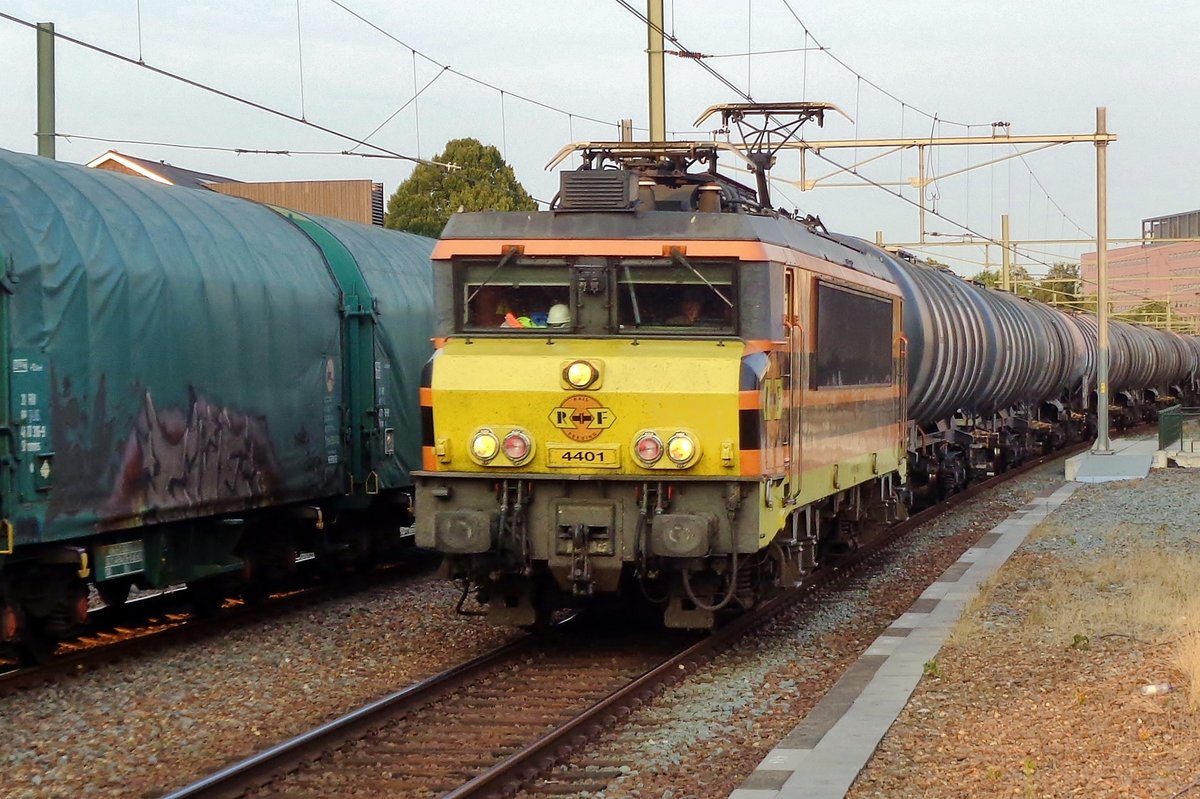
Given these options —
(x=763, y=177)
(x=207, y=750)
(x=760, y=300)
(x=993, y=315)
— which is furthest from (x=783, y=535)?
(x=993, y=315)

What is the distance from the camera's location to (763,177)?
1373 centimetres

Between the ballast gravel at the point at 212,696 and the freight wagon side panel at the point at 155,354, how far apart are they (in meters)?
1.06

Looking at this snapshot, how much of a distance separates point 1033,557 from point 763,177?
569 centimetres

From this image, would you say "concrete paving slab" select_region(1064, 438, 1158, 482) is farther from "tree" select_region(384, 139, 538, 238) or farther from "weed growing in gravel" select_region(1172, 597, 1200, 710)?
"tree" select_region(384, 139, 538, 238)

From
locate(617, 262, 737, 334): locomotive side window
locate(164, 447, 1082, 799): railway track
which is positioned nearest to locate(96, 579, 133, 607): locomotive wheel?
locate(164, 447, 1082, 799): railway track

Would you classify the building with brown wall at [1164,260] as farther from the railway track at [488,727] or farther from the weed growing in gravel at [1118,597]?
the railway track at [488,727]

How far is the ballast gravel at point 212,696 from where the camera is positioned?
7.98m

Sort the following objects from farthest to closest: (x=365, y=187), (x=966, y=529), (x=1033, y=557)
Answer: (x=365, y=187) → (x=966, y=529) → (x=1033, y=557)

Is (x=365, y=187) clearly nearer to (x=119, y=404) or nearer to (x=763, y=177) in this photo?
(x=763, y=177)

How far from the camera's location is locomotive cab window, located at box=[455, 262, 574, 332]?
10625mm

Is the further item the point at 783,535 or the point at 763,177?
the point at 763,177

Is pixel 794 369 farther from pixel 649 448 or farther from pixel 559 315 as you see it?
pixel 559 315

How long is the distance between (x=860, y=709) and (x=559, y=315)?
3403 millimetres

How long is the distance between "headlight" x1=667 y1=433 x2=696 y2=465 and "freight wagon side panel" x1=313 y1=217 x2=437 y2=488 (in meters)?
5.23
